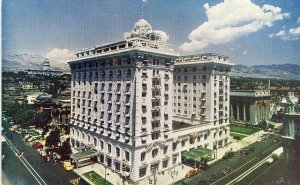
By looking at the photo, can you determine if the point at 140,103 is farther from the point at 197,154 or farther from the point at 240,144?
the point at 240,144

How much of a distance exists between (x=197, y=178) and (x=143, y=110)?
11647mm

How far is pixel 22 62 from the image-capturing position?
118ft

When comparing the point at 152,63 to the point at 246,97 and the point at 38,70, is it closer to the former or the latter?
the point at 38,70

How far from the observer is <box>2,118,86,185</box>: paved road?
34.2 metres

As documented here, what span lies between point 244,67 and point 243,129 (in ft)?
48.6

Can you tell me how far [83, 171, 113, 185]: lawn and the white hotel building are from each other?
290cm

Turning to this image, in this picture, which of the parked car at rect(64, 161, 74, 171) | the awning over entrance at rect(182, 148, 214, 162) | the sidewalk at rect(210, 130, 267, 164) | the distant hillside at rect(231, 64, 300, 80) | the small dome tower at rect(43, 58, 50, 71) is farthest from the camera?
→ the sidewalk at rect(210, 130, 267, 164)

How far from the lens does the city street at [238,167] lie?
34.2 meters

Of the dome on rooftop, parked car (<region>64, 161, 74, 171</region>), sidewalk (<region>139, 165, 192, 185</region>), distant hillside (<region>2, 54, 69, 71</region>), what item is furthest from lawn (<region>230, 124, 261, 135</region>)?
distant hillside (<region>2, 54, 69, 71</region>)

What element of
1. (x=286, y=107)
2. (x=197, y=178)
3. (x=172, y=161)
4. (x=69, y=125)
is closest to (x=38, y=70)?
(x=69, y=125)

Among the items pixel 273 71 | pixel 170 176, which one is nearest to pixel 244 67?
pixel 273 71

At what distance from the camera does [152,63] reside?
36000 mm

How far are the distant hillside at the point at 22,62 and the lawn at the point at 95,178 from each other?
55.5ft

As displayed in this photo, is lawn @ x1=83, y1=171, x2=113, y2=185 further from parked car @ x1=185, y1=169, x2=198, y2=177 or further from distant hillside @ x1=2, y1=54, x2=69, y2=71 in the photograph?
distant hillside @ x1=2, y1=54, x2=69, y2=71
